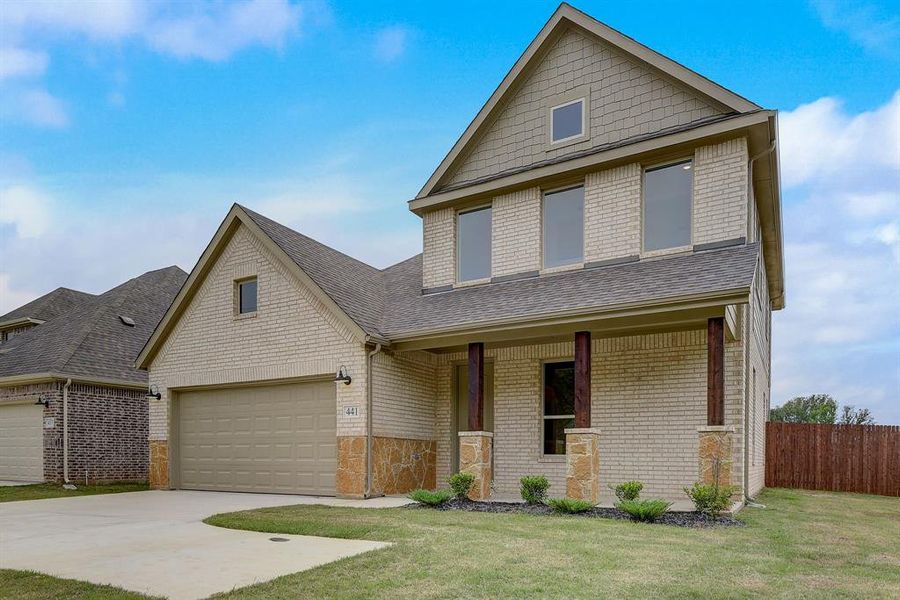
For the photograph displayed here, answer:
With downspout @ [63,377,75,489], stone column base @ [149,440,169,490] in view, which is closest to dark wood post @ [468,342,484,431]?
stone column base @ [149,440,169,490]

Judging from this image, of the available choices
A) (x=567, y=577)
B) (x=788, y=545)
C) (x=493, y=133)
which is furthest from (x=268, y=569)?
(x=493, y=133)

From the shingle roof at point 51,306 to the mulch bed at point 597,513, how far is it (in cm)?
1798

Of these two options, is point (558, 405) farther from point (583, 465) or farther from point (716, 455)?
point (716, 455)

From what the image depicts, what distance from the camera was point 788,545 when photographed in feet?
23.9

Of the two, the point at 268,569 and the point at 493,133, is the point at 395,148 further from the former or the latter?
the point at 268,569

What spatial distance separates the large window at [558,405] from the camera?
12.7m

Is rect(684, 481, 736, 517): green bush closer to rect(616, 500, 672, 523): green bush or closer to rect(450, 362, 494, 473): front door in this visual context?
rect(616, 500, 672, 523): green bush

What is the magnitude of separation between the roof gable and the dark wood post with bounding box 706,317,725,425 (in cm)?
397

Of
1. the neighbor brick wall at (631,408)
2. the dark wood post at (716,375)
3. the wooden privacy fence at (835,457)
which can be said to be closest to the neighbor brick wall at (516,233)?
the neighbor brick wall at (631,408)

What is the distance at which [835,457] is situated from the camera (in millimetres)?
17219

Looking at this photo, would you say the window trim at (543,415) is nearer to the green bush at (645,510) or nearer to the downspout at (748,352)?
the downspout at (748,352)

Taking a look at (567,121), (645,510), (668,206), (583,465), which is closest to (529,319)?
(583,465)

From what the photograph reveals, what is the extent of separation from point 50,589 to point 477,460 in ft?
23.0

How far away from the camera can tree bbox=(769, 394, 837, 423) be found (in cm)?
5230
